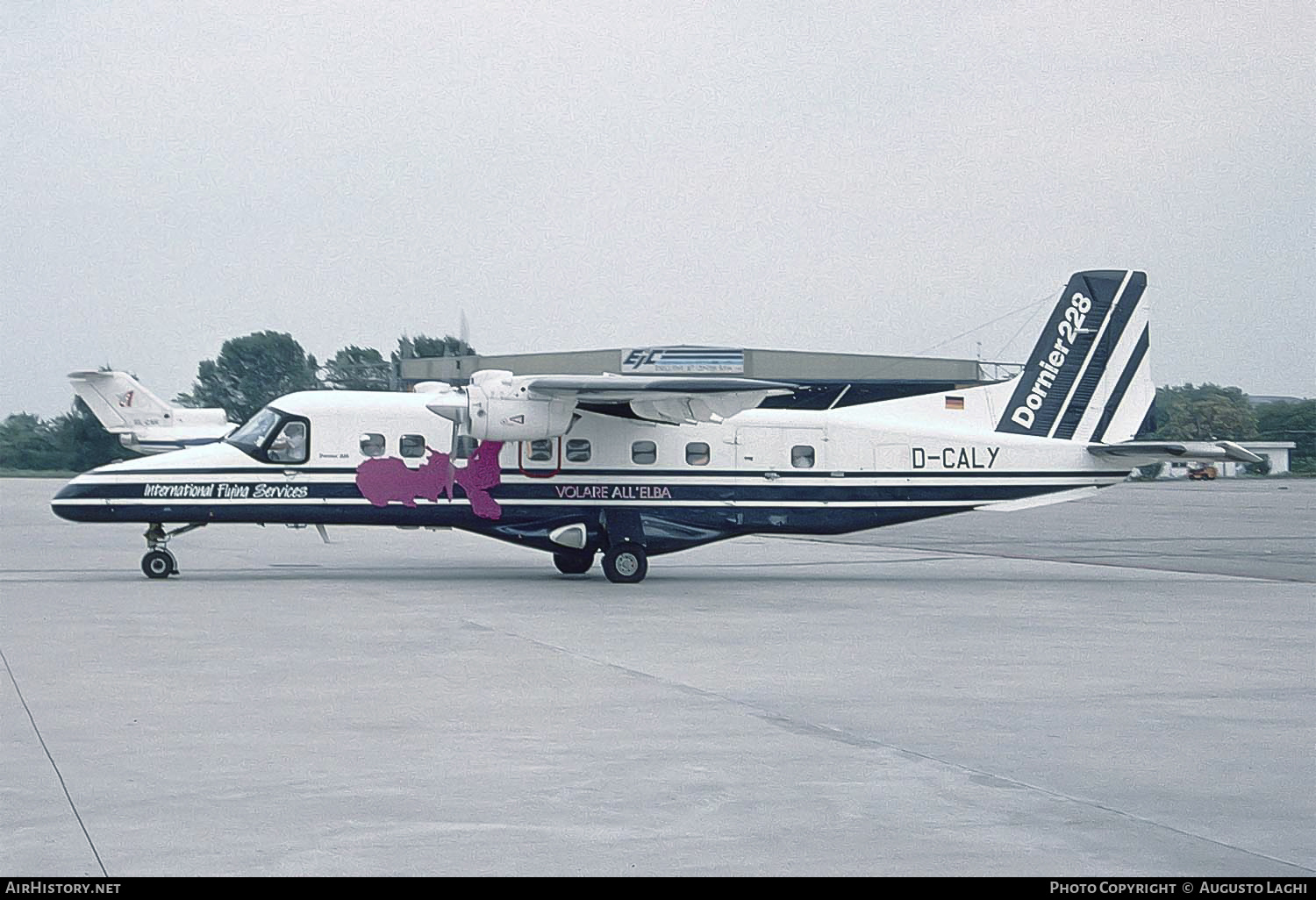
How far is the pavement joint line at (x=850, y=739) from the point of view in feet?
20.3

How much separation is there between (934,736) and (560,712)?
247 cm

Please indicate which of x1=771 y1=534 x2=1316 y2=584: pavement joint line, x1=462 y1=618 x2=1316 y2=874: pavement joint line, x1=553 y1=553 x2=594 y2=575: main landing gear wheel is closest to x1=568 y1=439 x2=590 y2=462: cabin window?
x1=553 y1=553 x2=594 y2=575: main landing gear wheel

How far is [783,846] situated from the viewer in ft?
19.6

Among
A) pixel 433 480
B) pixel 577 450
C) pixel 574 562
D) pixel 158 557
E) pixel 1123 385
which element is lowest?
pixel 574 562

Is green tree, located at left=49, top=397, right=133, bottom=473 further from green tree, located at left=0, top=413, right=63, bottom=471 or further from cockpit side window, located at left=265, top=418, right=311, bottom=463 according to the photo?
cockpit side window, located at left=265, top=418, right=311, bottom=463

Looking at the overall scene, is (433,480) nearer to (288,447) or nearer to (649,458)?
(288,447)

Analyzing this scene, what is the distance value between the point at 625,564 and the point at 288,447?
16.8 ft

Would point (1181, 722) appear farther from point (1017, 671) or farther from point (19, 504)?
point (19, 504)

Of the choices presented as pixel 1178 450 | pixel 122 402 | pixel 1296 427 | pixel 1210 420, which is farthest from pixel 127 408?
pixel 1296 427

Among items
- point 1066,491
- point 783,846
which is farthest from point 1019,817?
point 1066,491

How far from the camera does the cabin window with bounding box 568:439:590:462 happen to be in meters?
20.0

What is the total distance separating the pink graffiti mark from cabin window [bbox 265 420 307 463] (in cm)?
87

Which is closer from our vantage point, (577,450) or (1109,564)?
(577,450)

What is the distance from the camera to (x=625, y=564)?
1969 cm
